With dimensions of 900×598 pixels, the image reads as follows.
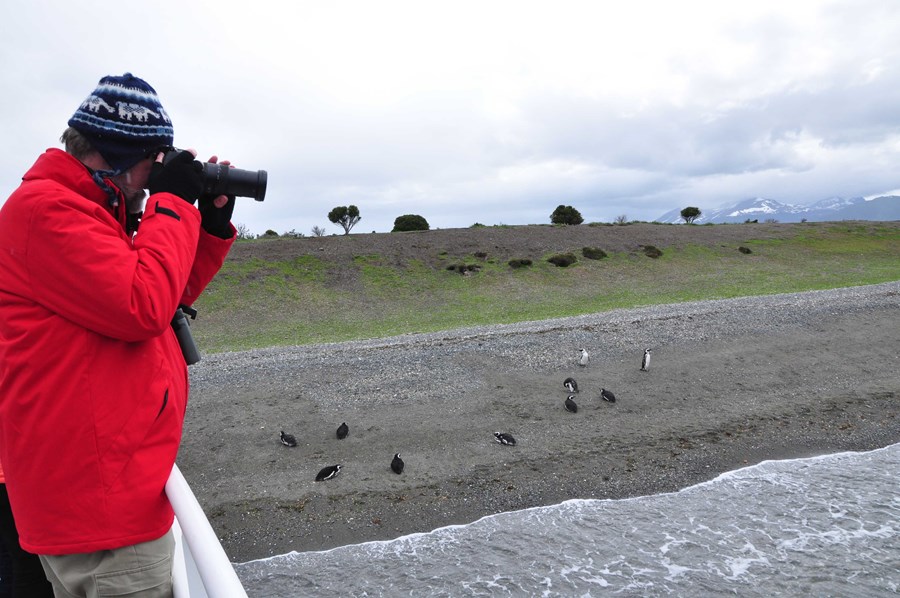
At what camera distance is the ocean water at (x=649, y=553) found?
4.54 metres

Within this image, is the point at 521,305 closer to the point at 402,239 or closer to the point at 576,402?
the point at 402,239

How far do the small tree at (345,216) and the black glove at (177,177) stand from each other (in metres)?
41.7

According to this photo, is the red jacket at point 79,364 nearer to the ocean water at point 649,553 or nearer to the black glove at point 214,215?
the black glove at point 214,215

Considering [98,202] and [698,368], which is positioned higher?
[98,202]

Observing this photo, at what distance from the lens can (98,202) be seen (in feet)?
7.02

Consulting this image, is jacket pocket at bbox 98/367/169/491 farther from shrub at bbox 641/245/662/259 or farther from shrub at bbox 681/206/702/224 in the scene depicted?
shrub at bbox 681/206/702/224

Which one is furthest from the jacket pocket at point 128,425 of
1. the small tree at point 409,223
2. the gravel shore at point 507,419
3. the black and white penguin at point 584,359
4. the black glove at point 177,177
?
the small tree at point 409,223

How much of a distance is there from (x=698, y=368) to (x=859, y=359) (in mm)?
3123

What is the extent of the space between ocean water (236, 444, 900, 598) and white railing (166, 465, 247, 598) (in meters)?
2.57

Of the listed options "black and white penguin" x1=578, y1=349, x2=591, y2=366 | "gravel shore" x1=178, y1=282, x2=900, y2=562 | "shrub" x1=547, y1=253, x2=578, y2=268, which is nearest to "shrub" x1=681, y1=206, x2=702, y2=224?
"shrub" x1=547, y1=253, x2=578, y2=268

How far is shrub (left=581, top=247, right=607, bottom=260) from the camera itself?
99.6ft

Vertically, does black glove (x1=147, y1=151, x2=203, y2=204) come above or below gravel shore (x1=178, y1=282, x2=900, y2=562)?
above

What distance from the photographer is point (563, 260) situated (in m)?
29.2

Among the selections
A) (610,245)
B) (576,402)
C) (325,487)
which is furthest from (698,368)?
(610,245)
